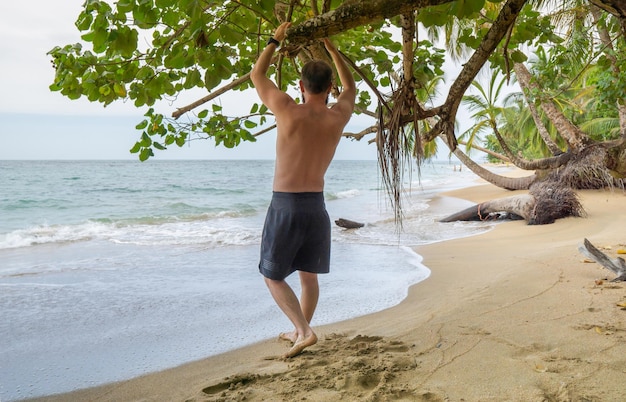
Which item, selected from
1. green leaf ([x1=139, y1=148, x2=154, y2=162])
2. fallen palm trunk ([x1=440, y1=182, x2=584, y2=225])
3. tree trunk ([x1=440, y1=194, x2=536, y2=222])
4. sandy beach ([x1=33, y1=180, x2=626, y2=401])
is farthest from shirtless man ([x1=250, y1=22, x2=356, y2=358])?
tree trunk ([x1=440, y1=194, x2=536, y2=222])

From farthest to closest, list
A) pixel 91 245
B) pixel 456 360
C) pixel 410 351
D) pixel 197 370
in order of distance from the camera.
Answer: pixel 91 245 < pixel 197 370 < pixel 410 351 < pixel 456 360

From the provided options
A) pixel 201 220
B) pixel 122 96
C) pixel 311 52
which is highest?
pixel 311 52

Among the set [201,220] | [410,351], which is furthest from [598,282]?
[201,220]

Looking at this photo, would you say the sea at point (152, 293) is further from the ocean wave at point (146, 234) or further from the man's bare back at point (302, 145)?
the man's bare back at point (302, 145)

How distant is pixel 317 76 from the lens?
2873 mm

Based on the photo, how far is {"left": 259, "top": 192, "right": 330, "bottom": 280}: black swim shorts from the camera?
9.48 feet

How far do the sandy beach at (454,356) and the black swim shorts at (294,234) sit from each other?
1.86 feet

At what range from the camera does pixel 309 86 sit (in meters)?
2.91

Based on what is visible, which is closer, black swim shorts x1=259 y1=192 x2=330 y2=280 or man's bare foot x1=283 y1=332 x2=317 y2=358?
black swim shorts x1=259 y1=192 x2=330 y2=280

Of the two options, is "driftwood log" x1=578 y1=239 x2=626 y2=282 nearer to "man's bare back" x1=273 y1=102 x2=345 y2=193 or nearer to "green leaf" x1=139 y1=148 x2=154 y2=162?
"man's bare back" x1=273 y1=102 x2=345 y2=193

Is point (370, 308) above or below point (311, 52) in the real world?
below

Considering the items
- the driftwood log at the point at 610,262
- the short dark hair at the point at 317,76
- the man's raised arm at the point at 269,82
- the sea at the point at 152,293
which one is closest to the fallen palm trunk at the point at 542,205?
the sea at the point at 152,293

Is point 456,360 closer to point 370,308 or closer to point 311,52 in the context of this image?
point 370,308

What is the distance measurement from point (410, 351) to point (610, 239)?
5.33 m
